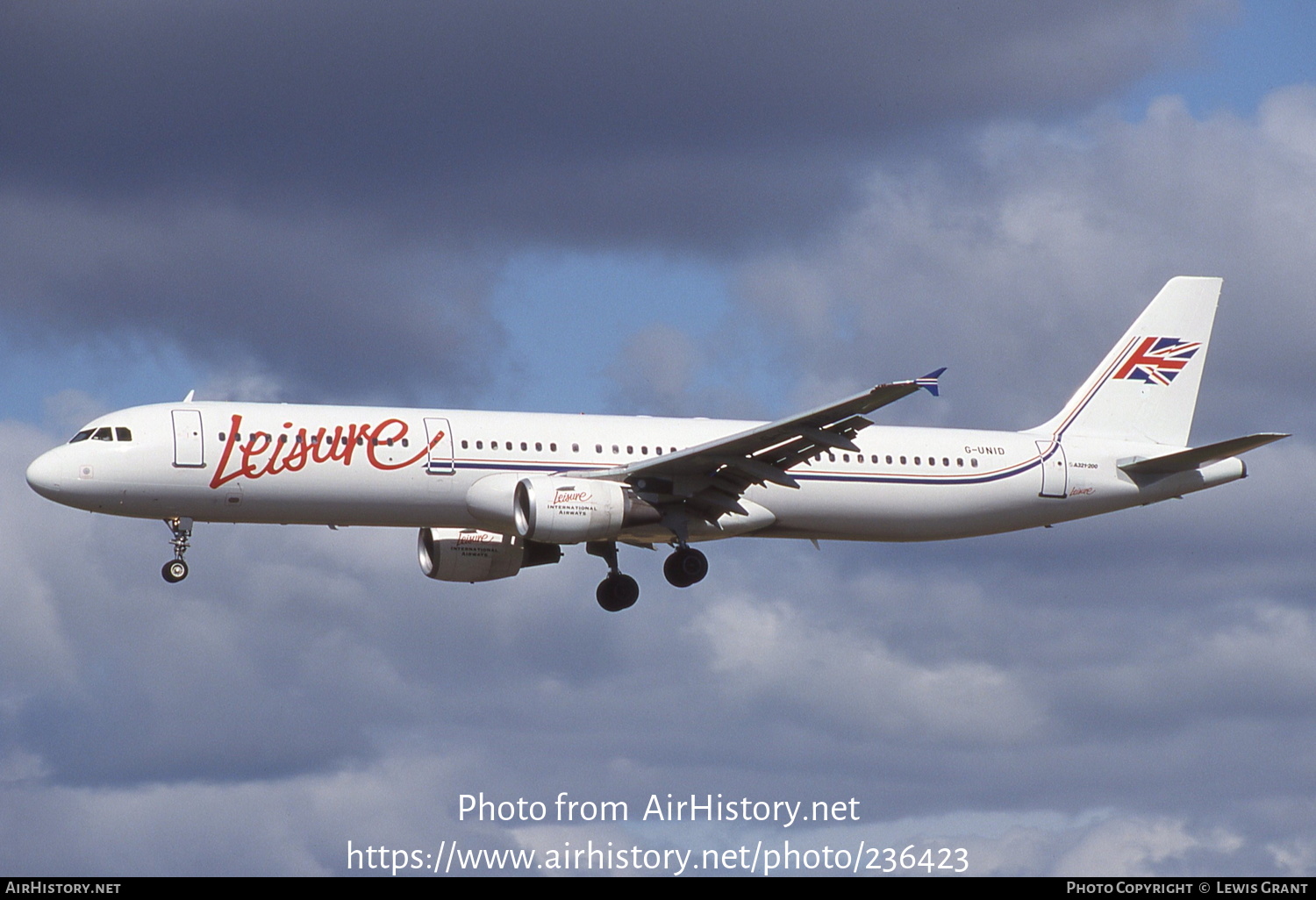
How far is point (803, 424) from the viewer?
44.4m

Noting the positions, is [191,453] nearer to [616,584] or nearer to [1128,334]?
[616,584]

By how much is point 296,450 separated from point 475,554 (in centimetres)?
804

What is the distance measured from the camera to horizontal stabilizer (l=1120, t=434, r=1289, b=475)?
47.8m

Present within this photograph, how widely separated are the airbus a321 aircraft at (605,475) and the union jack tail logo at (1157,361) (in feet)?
4.92

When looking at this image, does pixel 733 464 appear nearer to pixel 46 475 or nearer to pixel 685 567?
pixel 685 567

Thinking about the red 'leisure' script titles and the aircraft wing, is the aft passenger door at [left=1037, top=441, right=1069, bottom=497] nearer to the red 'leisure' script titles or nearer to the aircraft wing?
the aircraft wing

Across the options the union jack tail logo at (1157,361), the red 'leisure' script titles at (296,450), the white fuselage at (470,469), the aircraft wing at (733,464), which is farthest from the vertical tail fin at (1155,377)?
the red 'leisure' script titles at (296,450)

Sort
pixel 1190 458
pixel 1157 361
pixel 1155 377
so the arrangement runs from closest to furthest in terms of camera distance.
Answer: pixel 1190 458, pixel 1155 377, pixel 1157 361

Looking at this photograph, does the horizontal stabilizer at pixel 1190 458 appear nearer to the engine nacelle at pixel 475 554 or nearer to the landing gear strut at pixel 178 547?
the engine nacelle at pixel 475 554

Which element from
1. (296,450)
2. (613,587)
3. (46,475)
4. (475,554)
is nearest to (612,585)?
(613,587)

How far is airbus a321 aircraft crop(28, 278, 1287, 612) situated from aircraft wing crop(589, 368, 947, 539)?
0.19ft

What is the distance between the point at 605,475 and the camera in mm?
47000

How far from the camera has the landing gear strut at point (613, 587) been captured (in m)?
51.5

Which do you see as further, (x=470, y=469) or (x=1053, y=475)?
(x=1053, y=475)
